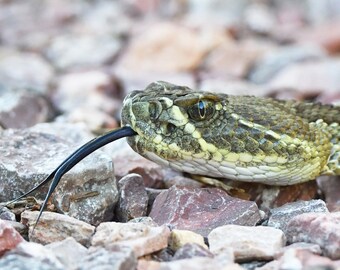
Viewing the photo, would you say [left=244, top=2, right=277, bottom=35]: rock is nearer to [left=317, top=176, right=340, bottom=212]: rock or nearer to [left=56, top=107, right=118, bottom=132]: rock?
[left=56, top=107, right=118, bottom=132]: rock

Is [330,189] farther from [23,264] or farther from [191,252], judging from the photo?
[23,264]

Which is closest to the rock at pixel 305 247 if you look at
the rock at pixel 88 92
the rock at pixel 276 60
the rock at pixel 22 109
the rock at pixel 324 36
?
the rock at pixel 22 109

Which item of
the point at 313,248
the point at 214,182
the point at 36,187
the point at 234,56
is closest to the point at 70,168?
the point at 36,187

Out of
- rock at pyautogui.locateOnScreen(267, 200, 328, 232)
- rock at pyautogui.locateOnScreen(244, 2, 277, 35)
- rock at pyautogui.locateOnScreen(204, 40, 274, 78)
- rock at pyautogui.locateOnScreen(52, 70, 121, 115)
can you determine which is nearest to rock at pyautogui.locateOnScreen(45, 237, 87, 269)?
rock at pyautogui.locateOnScreen(267, 200, 328, 232)

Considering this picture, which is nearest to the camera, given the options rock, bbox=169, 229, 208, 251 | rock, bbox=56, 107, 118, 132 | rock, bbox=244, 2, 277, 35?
rock, bbox=169, 229, 208, 251

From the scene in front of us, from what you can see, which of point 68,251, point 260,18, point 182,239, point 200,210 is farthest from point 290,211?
point 260,18
